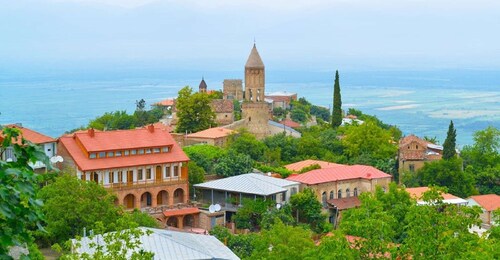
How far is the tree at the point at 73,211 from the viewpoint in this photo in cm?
2828

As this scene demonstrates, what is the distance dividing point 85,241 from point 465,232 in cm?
1212

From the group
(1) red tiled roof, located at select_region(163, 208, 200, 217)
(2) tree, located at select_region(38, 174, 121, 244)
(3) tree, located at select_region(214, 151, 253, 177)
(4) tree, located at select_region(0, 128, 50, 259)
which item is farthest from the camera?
(3) tree, located at select_region(214, 151, 253, 177)

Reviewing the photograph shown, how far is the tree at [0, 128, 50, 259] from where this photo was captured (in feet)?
22.3

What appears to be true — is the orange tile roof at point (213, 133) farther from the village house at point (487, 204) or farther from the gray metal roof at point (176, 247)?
the gray metal roof at point (176, 247)

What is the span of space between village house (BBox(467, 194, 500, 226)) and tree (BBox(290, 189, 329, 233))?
10.1 m

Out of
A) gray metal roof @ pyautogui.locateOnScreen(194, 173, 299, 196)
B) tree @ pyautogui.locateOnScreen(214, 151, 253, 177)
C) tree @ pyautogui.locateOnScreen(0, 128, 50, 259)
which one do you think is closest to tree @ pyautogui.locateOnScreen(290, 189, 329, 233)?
gray metal roof @ pyautogui.locateOnScreen(194, 173, 299, 196)

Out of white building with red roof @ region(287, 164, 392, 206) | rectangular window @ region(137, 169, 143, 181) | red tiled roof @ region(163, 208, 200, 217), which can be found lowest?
red tiled roof @ region(163, 208, 200, 217)

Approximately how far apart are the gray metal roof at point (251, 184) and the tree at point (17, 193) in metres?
28.5

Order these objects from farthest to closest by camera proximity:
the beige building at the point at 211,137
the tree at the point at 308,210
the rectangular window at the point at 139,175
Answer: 1. the beige building at the point at 211,137
2. the tree at the point at 308,210
3. the rectangular window at the point at 139,175

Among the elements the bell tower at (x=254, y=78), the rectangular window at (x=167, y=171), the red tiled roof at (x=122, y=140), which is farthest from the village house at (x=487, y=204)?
the bell tower at (x=254, y=78)

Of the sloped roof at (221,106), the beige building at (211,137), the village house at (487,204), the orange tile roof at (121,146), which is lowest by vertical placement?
the village house at (487,204)

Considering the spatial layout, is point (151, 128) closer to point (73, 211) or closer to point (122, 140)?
point (122, 140)

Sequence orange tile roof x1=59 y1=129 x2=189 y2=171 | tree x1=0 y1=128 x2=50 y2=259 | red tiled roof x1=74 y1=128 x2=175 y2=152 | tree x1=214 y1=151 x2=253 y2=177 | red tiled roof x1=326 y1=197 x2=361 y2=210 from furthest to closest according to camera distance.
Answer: tree x1=214 y1=151 x2=253 y2=177 → red tiled roof x1=326 y1=197 x2=361 y2=210 → red tiled roof x1=74 y1=128 x2=175 y2=152 → orange tile roof x1=59 y1=129 x2=189 y2=171 → tree x1=0 y1=128 x2=50 y2=259

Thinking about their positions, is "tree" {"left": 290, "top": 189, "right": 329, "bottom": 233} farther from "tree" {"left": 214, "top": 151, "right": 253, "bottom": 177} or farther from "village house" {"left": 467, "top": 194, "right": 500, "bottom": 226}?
"village house" {"left": 467, "top": 194, "right": 500, "bottom": 226}
